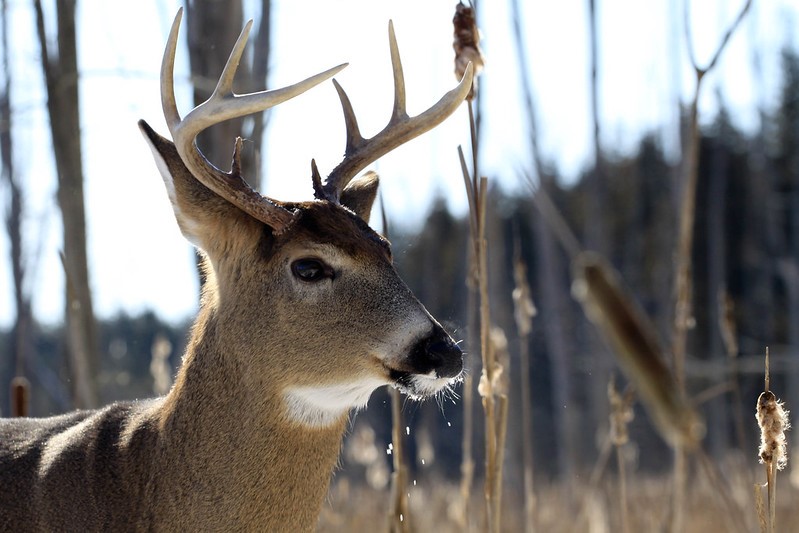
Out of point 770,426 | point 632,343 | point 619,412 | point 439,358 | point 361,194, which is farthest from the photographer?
point 361,194

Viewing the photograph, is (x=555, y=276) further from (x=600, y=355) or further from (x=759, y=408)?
(x=759, y=408)

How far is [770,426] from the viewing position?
2.38m

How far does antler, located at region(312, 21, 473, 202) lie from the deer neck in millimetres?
878

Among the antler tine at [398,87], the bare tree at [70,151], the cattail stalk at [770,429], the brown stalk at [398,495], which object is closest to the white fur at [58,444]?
the brown stalk at [398,495]

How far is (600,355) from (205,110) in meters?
17.8

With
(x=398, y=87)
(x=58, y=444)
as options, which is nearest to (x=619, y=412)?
(x=398, y=87)

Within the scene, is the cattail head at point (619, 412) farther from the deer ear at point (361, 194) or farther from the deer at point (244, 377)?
the deer ear at point (361, 194)

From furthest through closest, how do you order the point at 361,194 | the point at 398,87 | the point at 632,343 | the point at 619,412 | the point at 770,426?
the point at 361,194 < the point at 398,87 < the point at 619,412 < the point at 770,426 < the point at 632,343

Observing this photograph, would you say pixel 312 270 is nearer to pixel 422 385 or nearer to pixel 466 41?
pixel 422 385

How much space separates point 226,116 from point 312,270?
63 cm

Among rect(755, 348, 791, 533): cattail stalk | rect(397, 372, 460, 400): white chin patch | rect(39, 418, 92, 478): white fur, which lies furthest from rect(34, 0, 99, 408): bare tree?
rect(755, 348, 791, 533): cattail stalk

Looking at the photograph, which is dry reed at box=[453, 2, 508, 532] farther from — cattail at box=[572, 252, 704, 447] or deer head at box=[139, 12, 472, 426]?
cattail at box=[572, 252, 704, 447]

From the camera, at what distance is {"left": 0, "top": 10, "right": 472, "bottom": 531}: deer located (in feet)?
11.2

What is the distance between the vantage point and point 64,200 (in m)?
6.02
